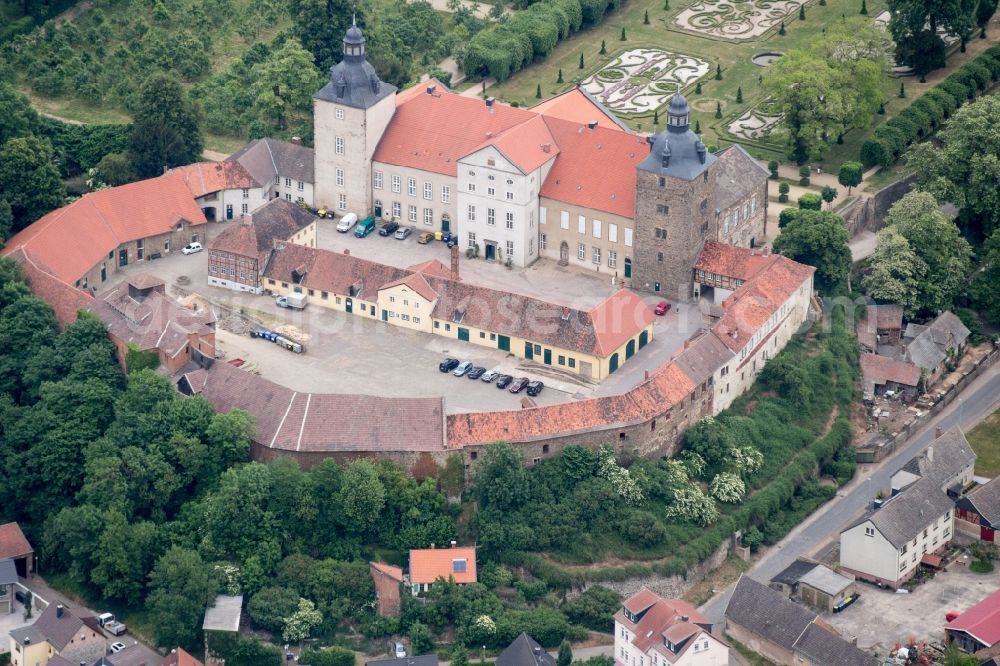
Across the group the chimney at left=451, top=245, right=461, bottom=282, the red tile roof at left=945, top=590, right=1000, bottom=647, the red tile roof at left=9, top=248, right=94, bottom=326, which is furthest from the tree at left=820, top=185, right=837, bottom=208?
the red tile roof at left=9, top=248, right=94, bottom=326

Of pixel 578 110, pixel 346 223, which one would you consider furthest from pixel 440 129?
pixel 578 110

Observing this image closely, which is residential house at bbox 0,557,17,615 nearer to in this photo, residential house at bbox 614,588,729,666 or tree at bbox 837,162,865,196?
residential house at bbox 614,588,729,666

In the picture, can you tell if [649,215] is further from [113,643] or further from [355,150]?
[113,643]

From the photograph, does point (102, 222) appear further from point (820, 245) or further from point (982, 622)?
point (982, 622)

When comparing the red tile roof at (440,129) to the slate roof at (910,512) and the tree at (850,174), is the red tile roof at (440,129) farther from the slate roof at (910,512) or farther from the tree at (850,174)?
the slate roof at (910,512)

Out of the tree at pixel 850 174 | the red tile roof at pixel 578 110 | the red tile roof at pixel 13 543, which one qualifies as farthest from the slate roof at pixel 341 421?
the tree at pixel 850 174

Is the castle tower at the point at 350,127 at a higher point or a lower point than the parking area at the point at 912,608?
higher
